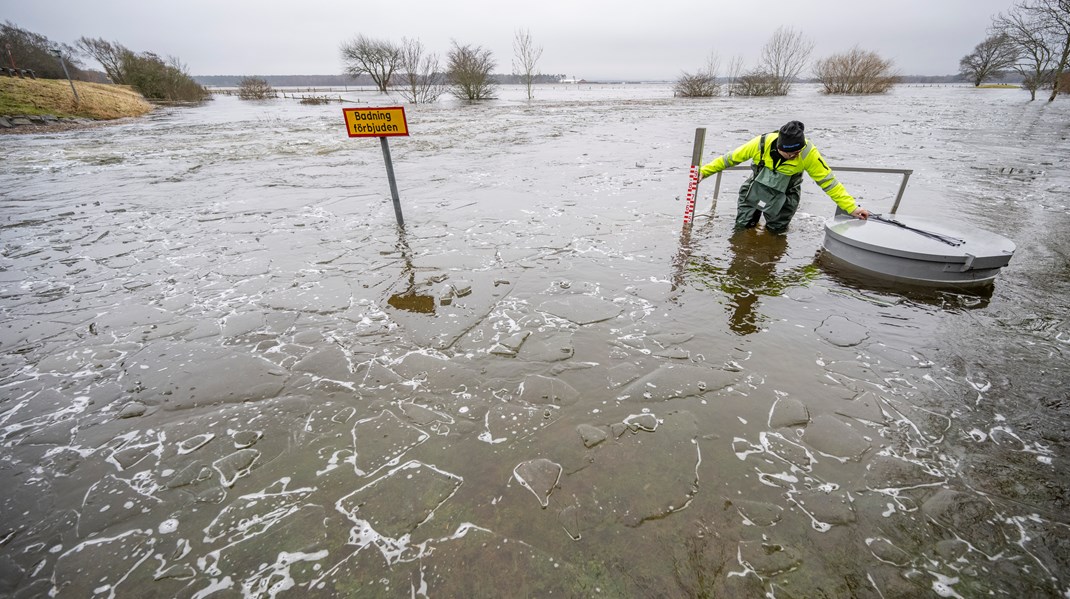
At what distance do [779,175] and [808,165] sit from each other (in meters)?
0.41

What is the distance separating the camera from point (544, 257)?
5.73 meters

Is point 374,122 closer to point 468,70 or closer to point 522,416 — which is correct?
point 522,416

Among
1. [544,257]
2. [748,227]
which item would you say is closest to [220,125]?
[544,257]

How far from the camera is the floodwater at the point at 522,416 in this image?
2.12 meters

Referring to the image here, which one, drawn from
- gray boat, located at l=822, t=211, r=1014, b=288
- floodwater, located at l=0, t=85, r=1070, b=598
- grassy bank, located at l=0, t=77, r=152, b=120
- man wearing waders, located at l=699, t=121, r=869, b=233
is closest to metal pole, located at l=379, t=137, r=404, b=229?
floodwater, located at l=0, t=85, r=1070, b=598

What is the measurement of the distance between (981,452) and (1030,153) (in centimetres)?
1596

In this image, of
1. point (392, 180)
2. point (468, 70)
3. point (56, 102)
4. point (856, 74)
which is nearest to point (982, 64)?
point (856, 74)

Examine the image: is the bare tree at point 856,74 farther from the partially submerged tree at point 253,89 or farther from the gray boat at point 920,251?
the partially submerged tree at point 253,89

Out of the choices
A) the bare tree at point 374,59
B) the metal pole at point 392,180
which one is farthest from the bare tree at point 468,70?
the metal pole at point 392,180

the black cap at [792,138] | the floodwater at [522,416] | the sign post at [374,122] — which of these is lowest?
the floodwater at [522,416]

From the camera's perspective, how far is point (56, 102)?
2453 centimetres

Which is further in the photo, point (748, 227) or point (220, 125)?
point (220, 125)

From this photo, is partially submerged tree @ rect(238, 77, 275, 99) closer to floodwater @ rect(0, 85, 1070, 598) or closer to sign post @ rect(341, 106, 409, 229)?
floodwater @ rect(0, 85, 1070, 598)

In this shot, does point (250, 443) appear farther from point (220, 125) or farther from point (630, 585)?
point (220, 125)
